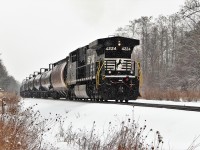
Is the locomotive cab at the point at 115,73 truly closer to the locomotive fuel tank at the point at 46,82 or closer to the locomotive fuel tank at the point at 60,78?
the locomotive fuel tank at the point at 60,78

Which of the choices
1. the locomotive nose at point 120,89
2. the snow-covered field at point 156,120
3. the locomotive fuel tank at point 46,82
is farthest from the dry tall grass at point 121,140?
the locomotive fuel tank at point 46,82

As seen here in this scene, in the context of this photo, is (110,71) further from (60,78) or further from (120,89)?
(60,78)

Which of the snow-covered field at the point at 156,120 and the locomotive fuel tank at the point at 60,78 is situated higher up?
the locomotive fuel tank at the point at 60,78

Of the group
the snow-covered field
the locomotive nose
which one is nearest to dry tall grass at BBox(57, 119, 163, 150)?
the snow-covered field

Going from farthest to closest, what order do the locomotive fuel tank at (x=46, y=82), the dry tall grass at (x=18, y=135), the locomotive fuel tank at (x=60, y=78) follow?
1. the locomotive fuel tank at (x=46, y=82)
2. the locomotive fuel tank at (x=60, y=78)
3. the dry tall grass at (x=18, y=135)

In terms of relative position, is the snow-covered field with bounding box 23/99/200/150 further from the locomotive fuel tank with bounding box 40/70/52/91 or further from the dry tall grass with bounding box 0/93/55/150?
the locomotive fuel tank with bounding box 40/70/52/91

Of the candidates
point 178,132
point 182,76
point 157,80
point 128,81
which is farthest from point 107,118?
point 157,80

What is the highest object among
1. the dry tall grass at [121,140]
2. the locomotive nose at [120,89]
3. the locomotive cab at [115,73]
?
the locomotive cab at [115,73]

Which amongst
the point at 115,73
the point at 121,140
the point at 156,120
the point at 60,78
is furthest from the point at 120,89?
the point at 121,140

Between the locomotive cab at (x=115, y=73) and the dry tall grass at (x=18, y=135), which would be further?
the locomotive cab at (x=115, y=73)

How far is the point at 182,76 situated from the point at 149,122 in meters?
28.0

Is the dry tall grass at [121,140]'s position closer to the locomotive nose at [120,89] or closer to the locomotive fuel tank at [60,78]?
the locomotive nose at [120,89]

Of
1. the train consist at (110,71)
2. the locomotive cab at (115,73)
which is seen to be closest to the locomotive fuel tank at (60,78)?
the train consist at (110,71)

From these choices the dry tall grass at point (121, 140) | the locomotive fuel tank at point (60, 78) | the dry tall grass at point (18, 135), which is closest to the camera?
the dry tall grass at point (18, 135)
